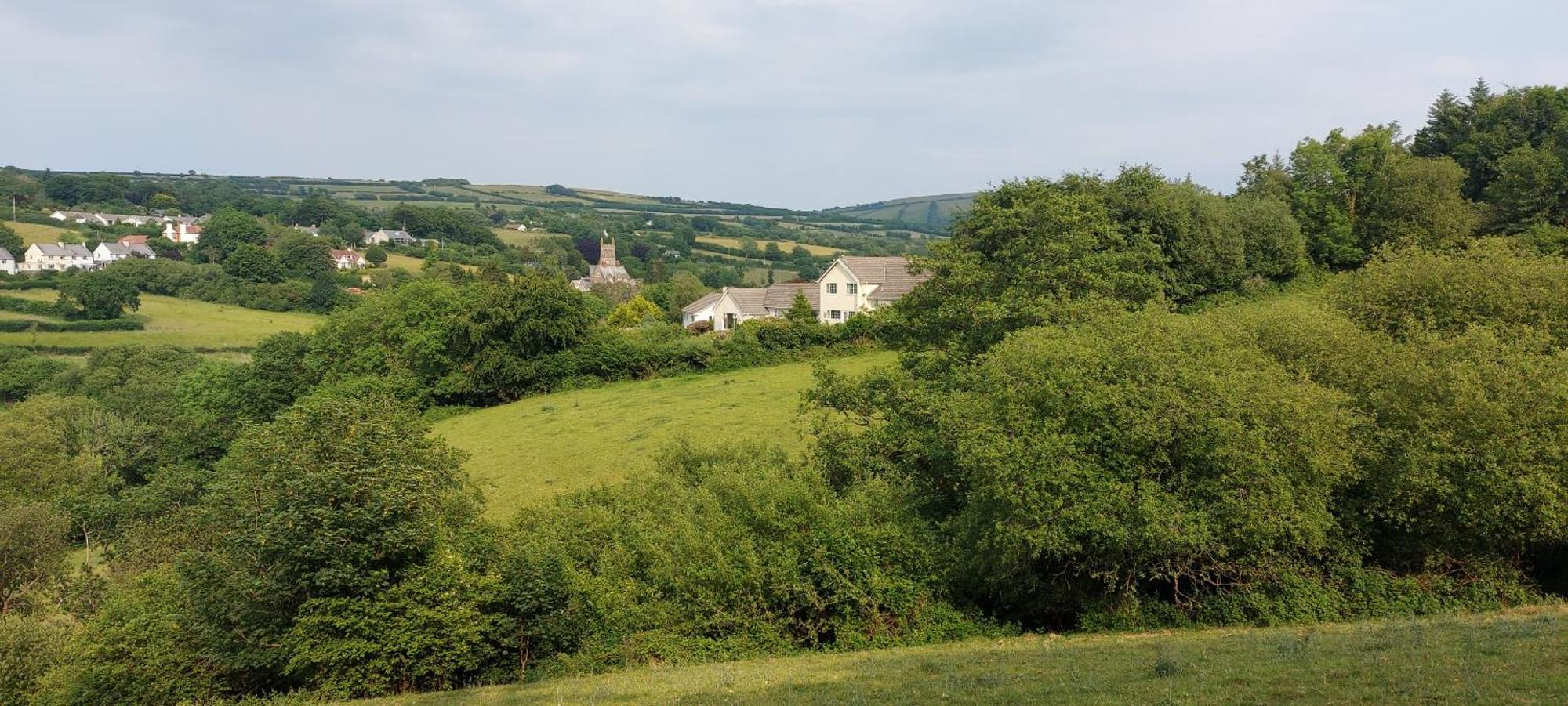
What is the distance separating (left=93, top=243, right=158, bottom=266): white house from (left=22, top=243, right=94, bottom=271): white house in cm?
333

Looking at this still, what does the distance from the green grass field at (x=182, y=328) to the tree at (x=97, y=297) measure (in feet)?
5.37

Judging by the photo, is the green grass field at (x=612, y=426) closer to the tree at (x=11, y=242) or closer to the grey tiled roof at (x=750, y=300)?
the grey tiled roof at (x=750, y=300)

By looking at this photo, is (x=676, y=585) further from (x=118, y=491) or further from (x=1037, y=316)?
(x=118, y=491)

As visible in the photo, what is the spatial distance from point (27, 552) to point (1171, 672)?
40.3 m

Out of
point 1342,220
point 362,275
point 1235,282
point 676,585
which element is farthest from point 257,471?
point 362,275

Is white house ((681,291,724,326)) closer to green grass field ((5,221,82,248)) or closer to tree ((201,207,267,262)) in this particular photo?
tree ((201,207,267,262))

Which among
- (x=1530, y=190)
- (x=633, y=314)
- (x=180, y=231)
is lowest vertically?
(x=633, y=314)

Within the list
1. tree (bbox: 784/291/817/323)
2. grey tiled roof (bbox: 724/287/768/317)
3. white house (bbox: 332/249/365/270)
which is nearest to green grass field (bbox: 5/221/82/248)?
white house (bbox: 332/249/365/270)

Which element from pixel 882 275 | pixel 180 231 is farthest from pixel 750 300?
pixel 180 231

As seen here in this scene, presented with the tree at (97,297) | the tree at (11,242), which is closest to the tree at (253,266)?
the tree at (97,297)

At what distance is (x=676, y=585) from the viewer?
23859 mm

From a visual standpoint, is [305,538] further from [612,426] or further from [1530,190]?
[1530,190]

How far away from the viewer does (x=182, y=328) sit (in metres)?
103

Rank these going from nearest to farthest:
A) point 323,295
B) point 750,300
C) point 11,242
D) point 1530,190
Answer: point 1530,190
point 750,300
point 323,295
point 11,242
